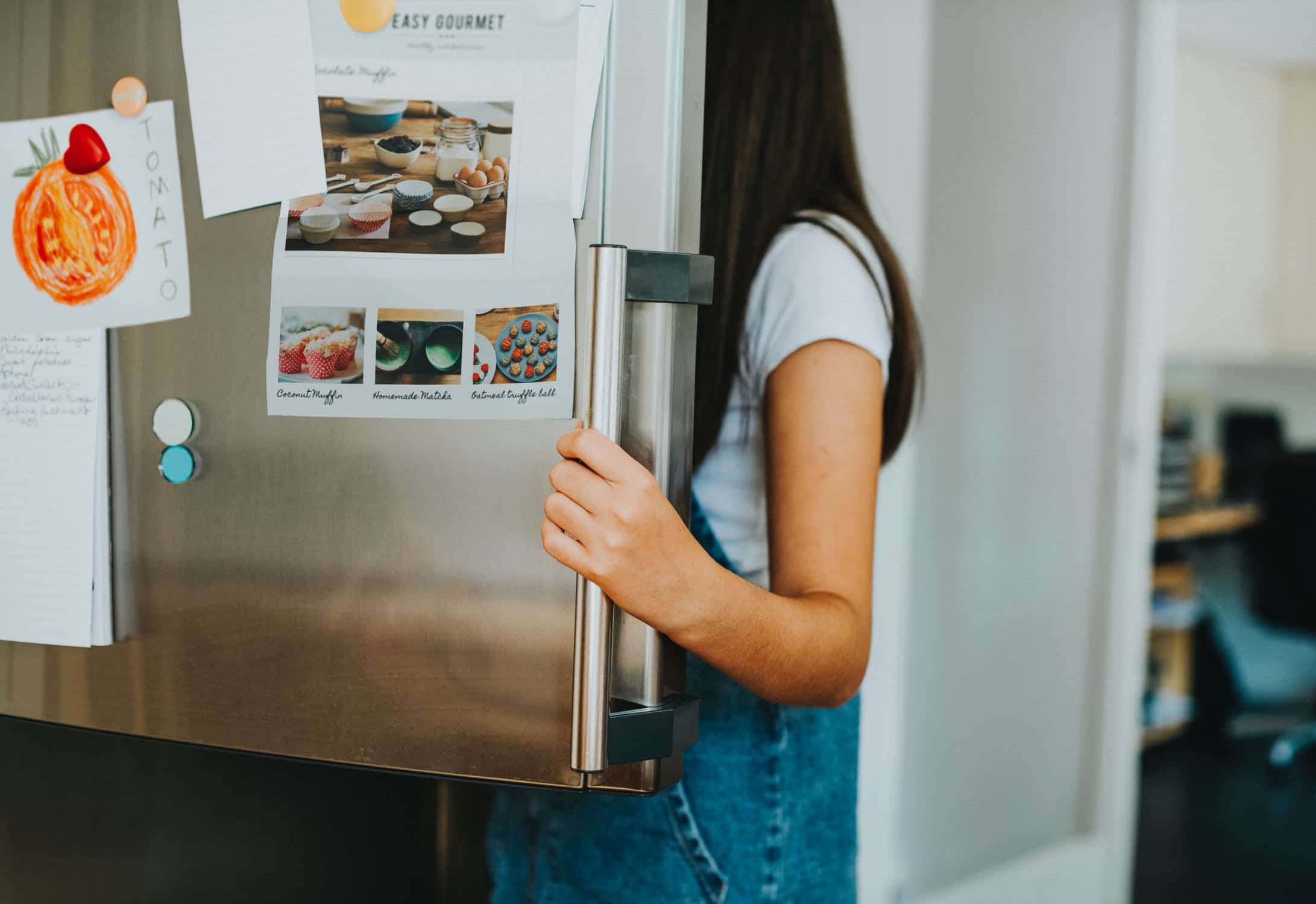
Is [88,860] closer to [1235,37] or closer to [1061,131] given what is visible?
[1061,131]

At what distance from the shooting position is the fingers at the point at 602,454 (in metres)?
0.58

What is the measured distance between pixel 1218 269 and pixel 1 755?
12.9 ft

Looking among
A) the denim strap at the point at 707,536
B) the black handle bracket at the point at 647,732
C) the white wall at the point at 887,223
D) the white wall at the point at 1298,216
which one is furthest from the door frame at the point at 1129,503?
the black handle bracket at the point at 647,732

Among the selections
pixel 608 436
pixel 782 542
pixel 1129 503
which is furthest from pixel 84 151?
pixel 1129 503

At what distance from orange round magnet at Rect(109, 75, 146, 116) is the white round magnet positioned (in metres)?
0.19

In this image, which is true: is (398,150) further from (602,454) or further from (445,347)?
(602,454)

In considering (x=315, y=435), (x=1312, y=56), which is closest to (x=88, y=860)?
(x=315, y=435)

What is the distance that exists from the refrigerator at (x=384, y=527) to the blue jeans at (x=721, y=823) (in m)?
0.17

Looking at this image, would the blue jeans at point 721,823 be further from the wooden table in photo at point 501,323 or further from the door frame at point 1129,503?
the door frame at point 1129,503

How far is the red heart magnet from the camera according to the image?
72 centimetres

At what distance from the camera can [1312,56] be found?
3.98 m

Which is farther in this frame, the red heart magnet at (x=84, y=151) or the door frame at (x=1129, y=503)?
the door frame at (x=1129, y=503)

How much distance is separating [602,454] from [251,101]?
12.6 inches

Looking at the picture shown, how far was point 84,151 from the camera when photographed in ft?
2.38
